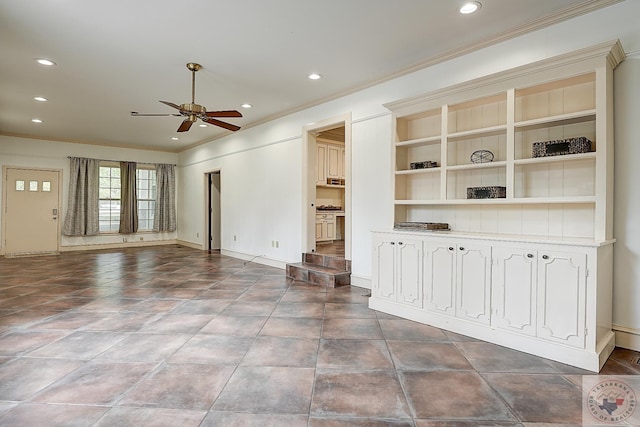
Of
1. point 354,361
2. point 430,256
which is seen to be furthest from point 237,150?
point 354,361

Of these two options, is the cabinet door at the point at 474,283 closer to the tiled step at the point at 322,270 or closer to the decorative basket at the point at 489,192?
the decorative basket at the point at 489,192

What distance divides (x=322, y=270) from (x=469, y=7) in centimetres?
374

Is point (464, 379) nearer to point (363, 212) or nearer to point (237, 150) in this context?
point (363, 212)

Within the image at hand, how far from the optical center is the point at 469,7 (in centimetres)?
306

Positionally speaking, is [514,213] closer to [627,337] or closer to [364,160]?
[627,337]

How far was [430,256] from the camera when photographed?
11.6 ft

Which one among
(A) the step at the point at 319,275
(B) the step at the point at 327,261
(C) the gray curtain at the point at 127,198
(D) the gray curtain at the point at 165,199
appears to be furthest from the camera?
(D) the gray curtain at the point at 165,199

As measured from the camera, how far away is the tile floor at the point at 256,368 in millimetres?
1954

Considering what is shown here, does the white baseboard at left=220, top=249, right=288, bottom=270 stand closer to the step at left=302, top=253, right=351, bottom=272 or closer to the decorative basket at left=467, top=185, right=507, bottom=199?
the step at left=302, top=253, right=351, bottom=272

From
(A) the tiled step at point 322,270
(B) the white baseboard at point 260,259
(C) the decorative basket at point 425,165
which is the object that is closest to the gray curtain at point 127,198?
(B) the white baseboard at point 260,259

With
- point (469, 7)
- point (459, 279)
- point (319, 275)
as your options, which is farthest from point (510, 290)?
point (319, 275)

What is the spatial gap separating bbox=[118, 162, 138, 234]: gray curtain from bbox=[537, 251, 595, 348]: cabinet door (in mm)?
9995

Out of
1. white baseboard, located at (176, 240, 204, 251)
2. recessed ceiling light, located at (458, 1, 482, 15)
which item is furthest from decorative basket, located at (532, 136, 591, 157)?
white baseboard, located at (176, 240, 204, 251)

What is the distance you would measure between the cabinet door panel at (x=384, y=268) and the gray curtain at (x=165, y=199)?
8207 millimetres
